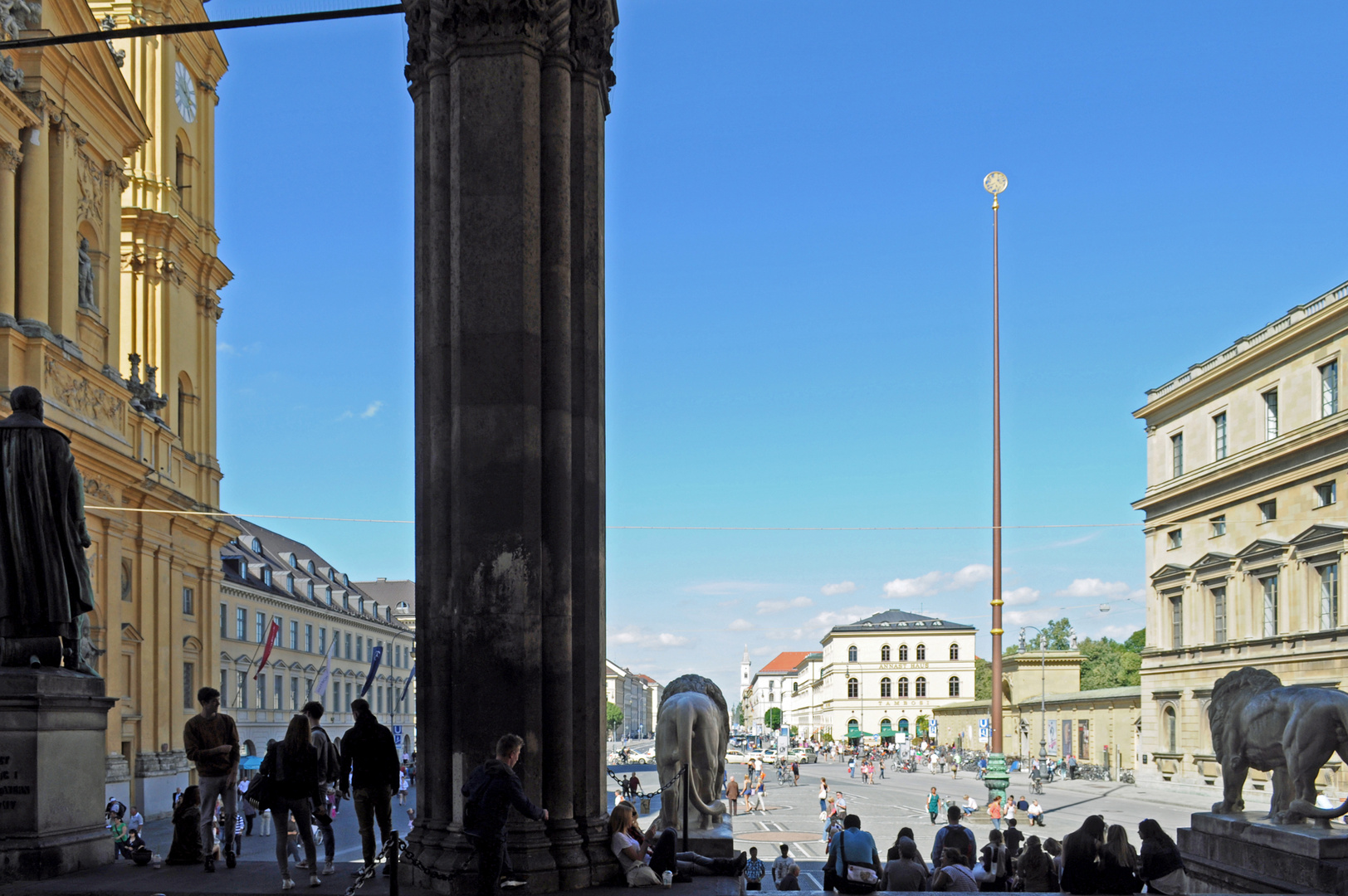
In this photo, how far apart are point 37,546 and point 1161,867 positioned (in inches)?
402

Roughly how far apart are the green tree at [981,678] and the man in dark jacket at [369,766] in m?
149

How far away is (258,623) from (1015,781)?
135 feet

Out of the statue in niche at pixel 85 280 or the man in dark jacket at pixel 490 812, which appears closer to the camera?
the man in dark jacket at pixel 490 812

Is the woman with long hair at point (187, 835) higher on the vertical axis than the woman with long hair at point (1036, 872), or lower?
higher

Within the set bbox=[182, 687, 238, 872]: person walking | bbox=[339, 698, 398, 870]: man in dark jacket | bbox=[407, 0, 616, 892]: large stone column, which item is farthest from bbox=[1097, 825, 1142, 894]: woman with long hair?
bbox=[182, 687, 238, 872]: person walking

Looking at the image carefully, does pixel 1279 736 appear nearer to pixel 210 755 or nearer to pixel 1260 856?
pixel 1260 856

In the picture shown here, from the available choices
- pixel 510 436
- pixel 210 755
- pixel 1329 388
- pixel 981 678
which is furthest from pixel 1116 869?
pixel 981 678

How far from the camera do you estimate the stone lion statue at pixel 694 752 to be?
A: 1315cm

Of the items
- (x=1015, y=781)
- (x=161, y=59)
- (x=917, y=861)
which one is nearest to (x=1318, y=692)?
(x=917, y=861)

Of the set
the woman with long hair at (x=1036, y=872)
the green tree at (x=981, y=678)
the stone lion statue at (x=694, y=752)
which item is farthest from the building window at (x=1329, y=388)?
the green tree at (x=981, y=678)

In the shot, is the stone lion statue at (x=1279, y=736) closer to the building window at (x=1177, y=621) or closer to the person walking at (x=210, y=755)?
the person walking at (x=210, y=755)

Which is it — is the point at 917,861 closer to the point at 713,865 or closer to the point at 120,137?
the point at 713,865

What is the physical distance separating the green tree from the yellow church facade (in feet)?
396

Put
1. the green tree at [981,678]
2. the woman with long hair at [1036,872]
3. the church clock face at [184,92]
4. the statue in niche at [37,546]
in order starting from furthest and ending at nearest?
the green tree at [981,678]
the church clock face at [184,92]
the woman with long hair at [1036,872]
the statue in niche at [37,546]
